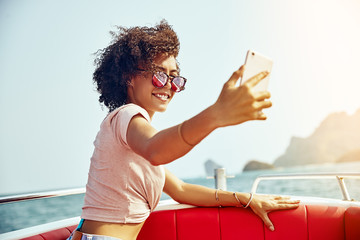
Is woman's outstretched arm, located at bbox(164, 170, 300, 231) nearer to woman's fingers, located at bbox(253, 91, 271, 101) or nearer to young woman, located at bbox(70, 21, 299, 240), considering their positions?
young woman, located at bbox(70, 21, 299, 240)

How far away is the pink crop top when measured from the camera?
1.01 m

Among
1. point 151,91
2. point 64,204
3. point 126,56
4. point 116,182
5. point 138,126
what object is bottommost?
point 64,204

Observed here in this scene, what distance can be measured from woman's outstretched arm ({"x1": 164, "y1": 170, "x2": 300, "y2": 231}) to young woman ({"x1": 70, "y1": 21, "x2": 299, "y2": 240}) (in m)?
0.01

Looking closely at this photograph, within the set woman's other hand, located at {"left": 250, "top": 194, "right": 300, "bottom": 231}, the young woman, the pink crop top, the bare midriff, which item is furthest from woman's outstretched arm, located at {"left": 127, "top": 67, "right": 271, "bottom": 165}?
woman's other hand, located at {"left": 250, "top": 194, "right": 300, "bottom": 231}

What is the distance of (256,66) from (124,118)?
1.22 ft

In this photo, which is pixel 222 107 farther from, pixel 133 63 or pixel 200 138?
pixel 133 63

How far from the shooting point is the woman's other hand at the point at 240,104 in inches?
25.5

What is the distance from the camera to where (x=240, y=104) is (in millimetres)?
647


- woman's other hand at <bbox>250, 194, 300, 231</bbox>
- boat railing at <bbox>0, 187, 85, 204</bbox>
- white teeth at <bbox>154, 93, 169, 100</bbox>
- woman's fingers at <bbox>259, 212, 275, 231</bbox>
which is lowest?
woman's fingers at <bbox>259, 212, 275, 231</bbox>

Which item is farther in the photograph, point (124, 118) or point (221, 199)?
point (221, 199)

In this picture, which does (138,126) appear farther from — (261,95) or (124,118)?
(261,95)

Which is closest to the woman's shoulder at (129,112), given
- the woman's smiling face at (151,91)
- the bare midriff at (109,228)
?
the woman's smiling face at (151,91)

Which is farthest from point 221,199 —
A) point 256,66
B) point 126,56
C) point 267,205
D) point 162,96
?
point 256,66

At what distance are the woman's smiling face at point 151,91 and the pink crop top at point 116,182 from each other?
0.73 ft
